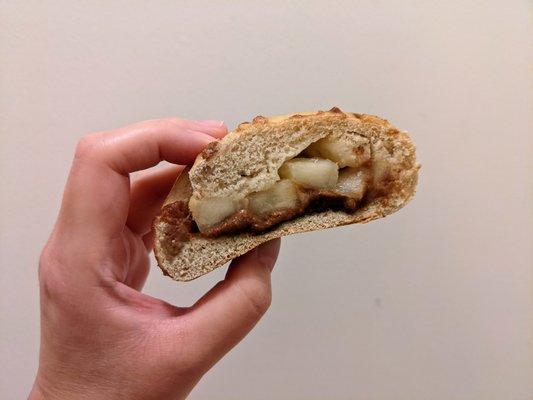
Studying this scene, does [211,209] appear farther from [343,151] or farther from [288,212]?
[343,151]

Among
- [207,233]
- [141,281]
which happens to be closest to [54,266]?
[207,233]

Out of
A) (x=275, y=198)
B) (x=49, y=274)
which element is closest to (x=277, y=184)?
(x=275, y=198)

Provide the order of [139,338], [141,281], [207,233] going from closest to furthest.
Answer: [139,338]
[207,233]
[141,281]

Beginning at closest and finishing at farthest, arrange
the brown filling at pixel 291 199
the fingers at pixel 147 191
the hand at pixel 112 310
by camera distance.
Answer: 1. the hand at pixel 112 310
2. the brown filling at pixel 291 199
3. the fingers at pixel 147 191

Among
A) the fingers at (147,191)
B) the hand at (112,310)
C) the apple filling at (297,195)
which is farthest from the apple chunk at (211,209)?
the fingers at (147,191)

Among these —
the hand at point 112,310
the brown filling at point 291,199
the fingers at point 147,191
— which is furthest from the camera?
the fingers at point 147,191

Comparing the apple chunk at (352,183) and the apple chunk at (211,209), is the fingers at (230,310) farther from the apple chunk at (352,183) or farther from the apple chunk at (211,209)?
the apple chunk at (352,183)

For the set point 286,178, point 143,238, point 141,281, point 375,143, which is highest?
point 375,143

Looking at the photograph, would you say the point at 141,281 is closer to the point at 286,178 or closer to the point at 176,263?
the point at 176,263
